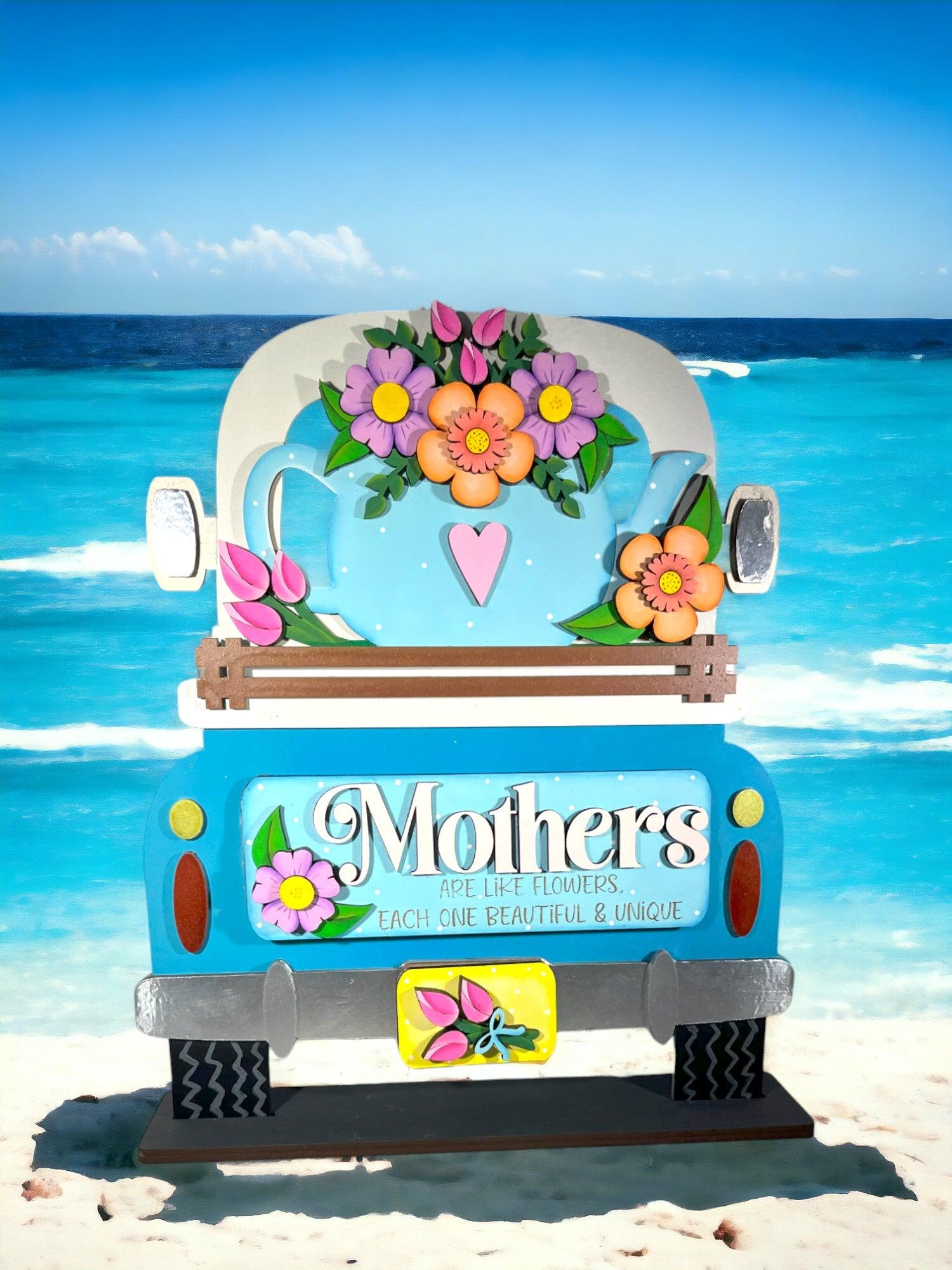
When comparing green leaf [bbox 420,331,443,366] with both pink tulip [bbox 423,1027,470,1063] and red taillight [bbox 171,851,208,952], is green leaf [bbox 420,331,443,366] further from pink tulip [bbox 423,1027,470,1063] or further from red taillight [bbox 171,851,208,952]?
pink tulip [bbox 423,1027,470,1063]

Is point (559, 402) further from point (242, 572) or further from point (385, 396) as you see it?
point (242, 572)

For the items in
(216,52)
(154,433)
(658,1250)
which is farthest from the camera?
(154,433)

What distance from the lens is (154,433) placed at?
3330 mm

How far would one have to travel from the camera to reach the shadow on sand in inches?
110

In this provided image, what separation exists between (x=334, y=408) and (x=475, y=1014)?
5.63ft

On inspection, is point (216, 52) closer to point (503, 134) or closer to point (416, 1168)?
point (503, 134)

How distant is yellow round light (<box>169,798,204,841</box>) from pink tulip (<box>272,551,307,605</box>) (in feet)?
2.07

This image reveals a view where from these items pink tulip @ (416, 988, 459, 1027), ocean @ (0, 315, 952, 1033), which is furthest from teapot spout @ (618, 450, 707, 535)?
pink tulip @ (416, 988, 459, 1027)

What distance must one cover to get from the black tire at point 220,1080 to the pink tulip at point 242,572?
1283 mm

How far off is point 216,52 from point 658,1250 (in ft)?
11.9

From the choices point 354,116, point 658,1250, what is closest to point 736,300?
point 354,116

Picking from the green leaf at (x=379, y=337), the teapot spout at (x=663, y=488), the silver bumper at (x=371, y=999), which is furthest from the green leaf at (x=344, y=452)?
the silver bumper at (x=371, y=999)

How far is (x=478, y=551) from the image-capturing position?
2.81 meters

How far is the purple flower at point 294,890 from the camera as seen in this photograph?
2.86m
